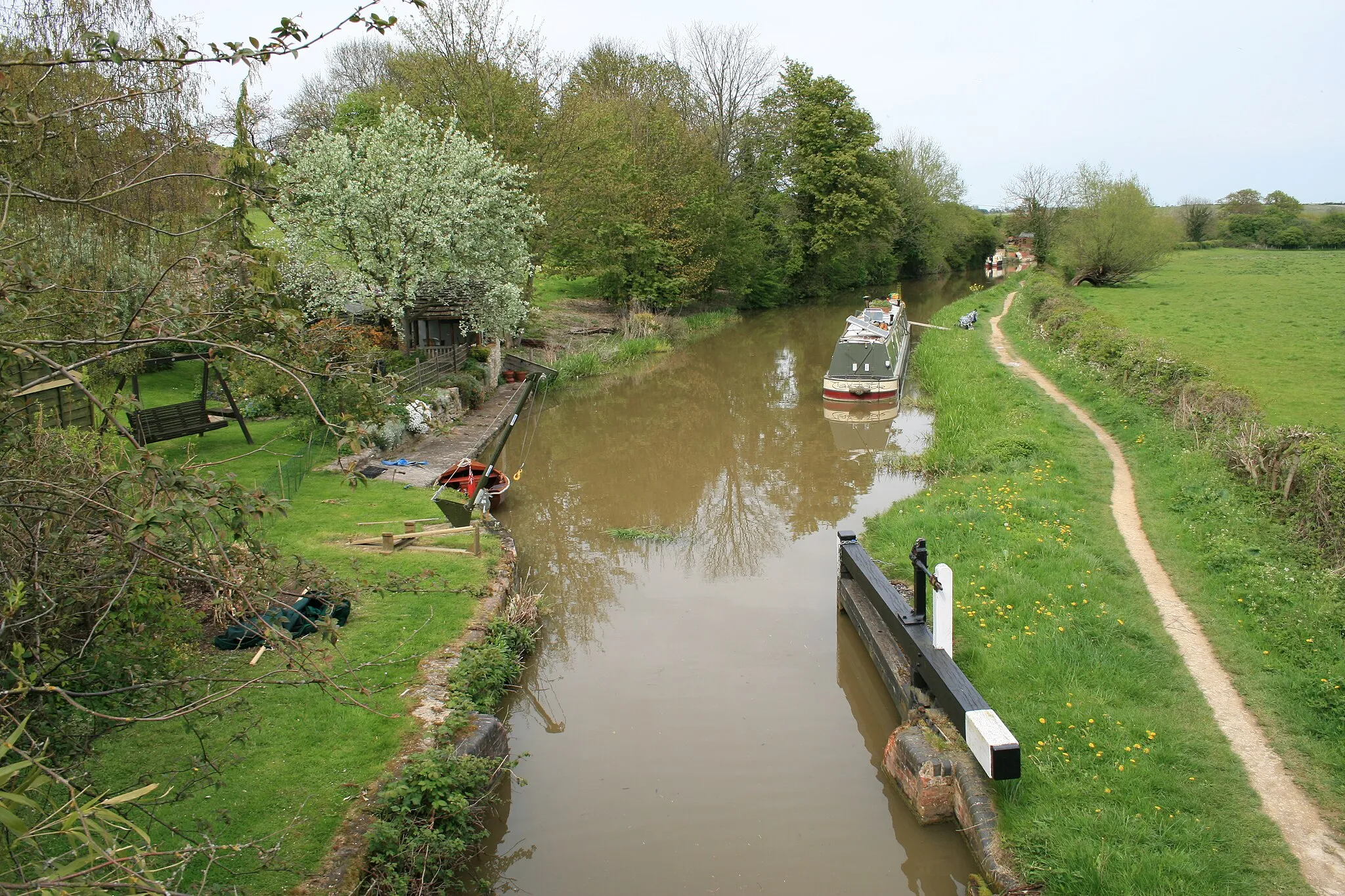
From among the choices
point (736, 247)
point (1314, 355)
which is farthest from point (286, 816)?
point (736, 247)

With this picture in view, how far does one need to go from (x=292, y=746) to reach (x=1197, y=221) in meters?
84.7

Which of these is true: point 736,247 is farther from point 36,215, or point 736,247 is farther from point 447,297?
point 36,215

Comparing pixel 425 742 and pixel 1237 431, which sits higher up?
pixel 1237 431

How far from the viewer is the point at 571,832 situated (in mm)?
7199

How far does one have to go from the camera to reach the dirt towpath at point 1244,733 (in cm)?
575

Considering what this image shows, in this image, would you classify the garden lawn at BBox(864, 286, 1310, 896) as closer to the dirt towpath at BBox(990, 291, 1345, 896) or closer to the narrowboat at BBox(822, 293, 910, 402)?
the dirt towpath at BBox(990, 291, 1345, 896)

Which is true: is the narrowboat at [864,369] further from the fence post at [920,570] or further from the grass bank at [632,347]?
the fence post at [920,570]

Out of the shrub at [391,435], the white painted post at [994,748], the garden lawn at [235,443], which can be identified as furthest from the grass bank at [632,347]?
the white painted post at [994,748]

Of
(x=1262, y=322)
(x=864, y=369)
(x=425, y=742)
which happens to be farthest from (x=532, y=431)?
(x=1262, y=322)

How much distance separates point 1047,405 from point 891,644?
469 inches

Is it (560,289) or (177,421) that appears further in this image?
(560,289)

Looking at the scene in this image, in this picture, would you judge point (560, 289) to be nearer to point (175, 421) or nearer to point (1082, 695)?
point (175, 421)

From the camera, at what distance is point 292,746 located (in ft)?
23.5

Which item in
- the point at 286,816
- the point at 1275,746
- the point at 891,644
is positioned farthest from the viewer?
the point at 891,644
